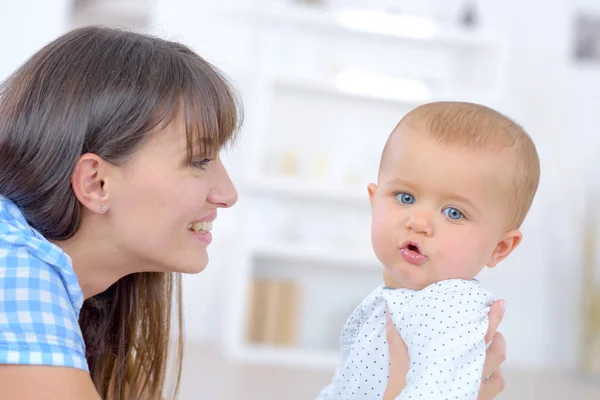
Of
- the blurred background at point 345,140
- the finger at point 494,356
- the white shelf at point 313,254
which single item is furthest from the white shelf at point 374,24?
the finger at point 494,356

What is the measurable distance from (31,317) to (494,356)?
69 centimetres

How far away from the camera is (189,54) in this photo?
1.49 meters

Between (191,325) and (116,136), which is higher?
(116,136)

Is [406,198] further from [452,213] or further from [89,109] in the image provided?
[89,109]

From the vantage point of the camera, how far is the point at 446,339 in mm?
1123

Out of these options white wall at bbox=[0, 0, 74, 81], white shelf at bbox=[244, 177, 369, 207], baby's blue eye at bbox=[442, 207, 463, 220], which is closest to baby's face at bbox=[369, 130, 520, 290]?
baby's blue eye at bbox=[442, 207, 463, 220]

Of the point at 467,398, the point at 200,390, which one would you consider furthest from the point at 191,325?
the point at 467,398

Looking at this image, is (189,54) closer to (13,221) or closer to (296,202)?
(13,221)

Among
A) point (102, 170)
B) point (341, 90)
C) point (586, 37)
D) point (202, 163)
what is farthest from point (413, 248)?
point (586, 37)

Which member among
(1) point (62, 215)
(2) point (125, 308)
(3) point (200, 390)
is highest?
(1) point (62, 215)

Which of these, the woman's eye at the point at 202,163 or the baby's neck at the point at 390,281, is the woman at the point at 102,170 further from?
the baby's neck at the point at 390,281

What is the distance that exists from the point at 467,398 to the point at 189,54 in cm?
77

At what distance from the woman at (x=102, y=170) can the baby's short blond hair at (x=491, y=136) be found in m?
0.24

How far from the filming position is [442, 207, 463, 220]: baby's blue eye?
1.23 meters
